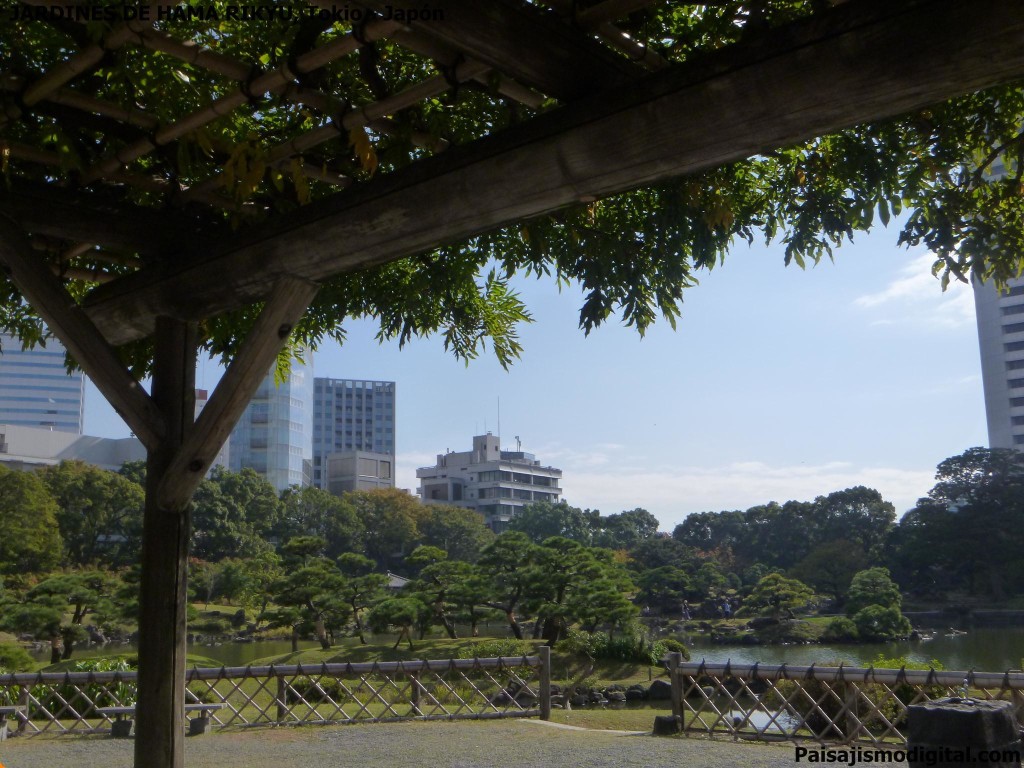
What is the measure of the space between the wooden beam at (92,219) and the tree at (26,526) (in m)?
18.7

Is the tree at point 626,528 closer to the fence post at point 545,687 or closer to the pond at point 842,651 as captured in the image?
the pond at point 842,651

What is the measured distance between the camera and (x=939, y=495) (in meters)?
21.3

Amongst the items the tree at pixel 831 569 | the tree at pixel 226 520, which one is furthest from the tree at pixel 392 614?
the tree at pixel 831 569

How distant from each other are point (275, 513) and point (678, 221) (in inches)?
1015

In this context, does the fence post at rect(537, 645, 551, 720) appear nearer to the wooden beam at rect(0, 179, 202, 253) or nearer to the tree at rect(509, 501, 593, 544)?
the wooden beam at rect(0, 179, 202, 253)

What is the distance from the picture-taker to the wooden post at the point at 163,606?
2738mm

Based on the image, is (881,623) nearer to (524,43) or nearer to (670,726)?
(670,726)

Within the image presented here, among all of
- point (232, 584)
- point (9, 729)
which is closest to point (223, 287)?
point (9, 729)

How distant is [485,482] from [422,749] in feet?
142

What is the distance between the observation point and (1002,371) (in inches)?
1143

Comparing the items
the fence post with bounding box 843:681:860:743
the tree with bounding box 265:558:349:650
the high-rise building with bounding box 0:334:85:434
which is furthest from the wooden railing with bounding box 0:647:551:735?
the high-rise building with bounding box 0:334:85:434

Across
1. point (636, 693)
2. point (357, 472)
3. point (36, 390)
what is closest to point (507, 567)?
point (636, 693)

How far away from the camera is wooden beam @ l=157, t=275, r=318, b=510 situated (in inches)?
99.7

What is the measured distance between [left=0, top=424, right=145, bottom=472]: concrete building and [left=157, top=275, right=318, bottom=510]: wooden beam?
36502 millimetres
